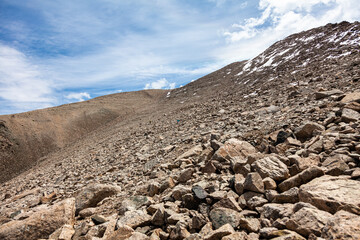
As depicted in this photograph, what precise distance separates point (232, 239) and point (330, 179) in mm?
2250

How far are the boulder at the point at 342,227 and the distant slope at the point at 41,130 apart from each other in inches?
1553

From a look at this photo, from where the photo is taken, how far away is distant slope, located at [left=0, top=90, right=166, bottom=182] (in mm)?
31578

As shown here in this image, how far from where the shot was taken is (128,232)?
4.00 m

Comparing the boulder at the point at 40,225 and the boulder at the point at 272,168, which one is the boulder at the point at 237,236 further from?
the boulder at the point at 40,225

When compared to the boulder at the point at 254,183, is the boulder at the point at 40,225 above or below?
below

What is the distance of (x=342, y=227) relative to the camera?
89.8 inches

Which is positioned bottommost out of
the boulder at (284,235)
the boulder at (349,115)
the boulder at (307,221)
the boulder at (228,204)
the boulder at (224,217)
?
the boulder at (224,217)

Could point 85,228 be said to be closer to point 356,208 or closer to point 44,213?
point 44,213

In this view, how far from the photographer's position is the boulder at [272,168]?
415 cm

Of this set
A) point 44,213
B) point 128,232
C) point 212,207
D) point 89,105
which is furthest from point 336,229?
point 89,105

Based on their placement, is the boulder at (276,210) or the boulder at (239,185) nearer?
the boulder at (276,210)

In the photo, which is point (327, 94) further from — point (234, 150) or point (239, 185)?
point (239, 185)

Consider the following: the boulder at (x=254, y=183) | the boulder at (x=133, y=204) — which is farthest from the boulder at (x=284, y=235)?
the boulder at (x=133, y=204)

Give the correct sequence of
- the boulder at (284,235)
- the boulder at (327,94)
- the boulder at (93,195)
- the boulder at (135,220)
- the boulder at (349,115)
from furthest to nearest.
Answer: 1. the boulder at (327,94)
2. the boulder at (93,195)
3. the boulder at (349,115)
4. the boulder at (135,220)
5. the boulder at (284,235)
